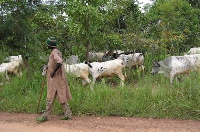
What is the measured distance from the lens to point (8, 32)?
8.99 meters

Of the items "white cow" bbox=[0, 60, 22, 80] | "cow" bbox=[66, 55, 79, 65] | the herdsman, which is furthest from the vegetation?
"white cow" bbox=[0, 60, 22, 80]

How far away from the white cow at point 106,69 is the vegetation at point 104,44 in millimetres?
327

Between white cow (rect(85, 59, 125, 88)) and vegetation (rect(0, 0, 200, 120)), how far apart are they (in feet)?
1.07

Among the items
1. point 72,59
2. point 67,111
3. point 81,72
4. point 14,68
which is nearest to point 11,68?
point 14,68

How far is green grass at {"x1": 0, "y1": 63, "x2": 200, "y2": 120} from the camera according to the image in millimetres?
6828

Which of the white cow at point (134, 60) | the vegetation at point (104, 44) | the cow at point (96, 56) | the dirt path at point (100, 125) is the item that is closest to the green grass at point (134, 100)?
the vegetation at point (104, 44)

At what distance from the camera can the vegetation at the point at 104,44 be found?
715 centimetres

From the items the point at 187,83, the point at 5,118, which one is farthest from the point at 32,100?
the point at 187,83

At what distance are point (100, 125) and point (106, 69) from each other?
10.7 ft

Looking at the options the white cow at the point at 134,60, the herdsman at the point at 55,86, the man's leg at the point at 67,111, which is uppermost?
the white cow at the point at 134,60

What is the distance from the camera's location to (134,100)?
728 cm

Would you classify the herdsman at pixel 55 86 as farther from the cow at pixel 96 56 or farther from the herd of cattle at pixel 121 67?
the cow at pixel 96 56

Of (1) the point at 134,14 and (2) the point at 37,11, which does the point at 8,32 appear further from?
(1) the point at 134,14

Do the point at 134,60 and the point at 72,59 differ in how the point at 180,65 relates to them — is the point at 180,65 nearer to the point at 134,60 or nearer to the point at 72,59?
the point at 134,60
